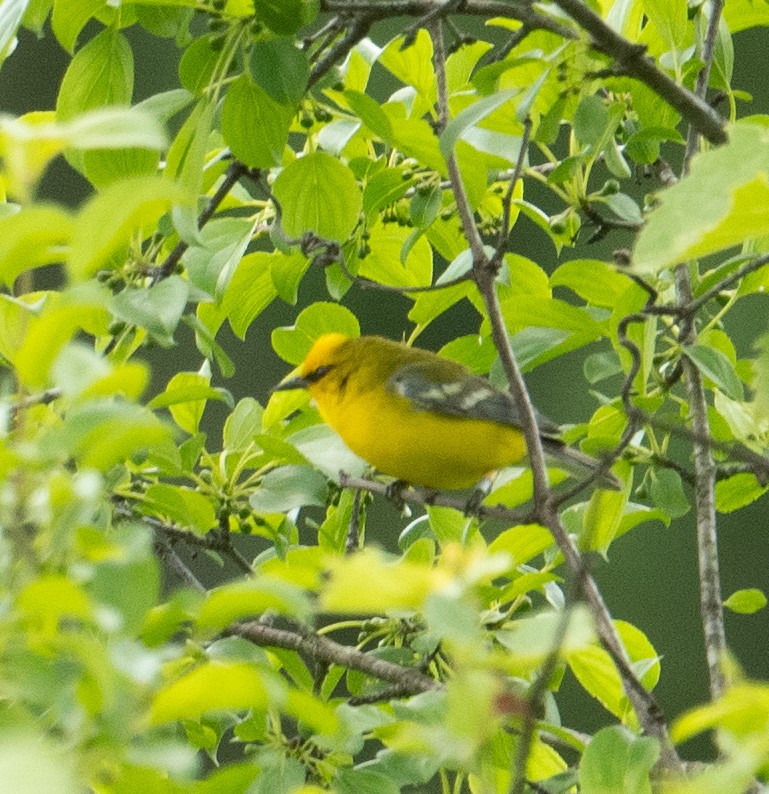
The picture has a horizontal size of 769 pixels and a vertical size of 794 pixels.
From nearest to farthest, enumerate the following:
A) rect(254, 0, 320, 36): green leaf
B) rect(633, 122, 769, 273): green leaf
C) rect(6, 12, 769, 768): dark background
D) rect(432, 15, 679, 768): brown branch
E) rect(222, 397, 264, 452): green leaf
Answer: rect(633, 122, 769, 273): green leaf → rect(432, 15, 679, 768): brown branch → rect(254, 0, 320, 36): green leaf → rect(222, 397, 264, 452): green leaf → rect(6, 12, 769, 768): dark background

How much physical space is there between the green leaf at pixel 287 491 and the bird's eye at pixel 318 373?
1.12 meters

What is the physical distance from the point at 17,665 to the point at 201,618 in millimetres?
114

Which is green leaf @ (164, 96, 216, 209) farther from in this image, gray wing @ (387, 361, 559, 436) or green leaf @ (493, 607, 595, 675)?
gray wing @ (387, 361, 559, 436)

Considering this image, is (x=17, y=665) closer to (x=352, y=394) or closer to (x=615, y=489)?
(x=615, y=489)

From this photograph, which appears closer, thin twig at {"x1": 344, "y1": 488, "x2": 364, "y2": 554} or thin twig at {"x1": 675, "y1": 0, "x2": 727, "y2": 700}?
thin twig at {"x1": 675, "y1": 0, "x2": 727, "y2": 700}

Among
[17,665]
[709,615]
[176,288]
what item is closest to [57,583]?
[17,665]

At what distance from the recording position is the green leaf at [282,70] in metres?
1.82

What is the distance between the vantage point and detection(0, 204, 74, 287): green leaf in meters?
0.77

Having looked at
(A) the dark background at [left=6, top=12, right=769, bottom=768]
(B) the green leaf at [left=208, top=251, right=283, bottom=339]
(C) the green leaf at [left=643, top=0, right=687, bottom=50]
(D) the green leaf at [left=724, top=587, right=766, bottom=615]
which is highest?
(C) the green leaf at [left=643, top=0, right=687, bottom=50]

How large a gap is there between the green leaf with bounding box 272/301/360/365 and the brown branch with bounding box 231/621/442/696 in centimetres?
54

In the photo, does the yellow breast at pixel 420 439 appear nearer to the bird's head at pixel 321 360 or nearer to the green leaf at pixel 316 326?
the bird's head at pixel 321 360

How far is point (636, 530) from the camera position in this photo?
1019 cm

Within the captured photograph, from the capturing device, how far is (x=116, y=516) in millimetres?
2127

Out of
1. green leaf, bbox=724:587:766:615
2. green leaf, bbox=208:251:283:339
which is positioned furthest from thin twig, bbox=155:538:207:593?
green leaf, bbox=724:587:766:615
